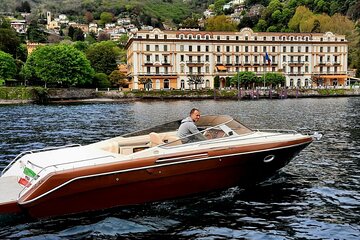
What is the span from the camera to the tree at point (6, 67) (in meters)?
109

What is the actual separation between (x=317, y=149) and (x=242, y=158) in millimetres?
10945

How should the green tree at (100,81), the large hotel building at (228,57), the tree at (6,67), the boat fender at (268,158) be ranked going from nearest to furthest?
1. the boat fender at (268,158)
2. the tree at (6,67)
3. the green tree at (100,81)
4. the large hotel building at (228,57)

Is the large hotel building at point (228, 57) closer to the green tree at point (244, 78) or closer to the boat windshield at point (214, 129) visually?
the green tree at point (244, 78)

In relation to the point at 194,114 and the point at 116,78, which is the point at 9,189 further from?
the point at 116,78

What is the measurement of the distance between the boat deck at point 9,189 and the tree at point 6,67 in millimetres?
104150

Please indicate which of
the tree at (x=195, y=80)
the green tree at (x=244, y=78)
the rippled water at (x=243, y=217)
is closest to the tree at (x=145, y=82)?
the tree at (x=195, y=80)

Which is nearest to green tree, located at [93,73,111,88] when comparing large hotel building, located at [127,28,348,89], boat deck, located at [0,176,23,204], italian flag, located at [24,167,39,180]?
large hotel building, located at [127,28,348,89]

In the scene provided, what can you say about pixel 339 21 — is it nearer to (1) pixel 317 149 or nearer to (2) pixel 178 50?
(2) pixel 178 50

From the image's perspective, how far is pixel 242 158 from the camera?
13375mm

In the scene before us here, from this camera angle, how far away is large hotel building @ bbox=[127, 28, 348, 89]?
12462 centimetres

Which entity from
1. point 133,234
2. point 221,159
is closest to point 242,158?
point 221,159

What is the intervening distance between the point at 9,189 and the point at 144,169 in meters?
3.47

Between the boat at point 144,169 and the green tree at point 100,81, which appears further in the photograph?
the green tree at point 100,81

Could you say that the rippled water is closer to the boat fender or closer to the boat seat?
the boat fender
